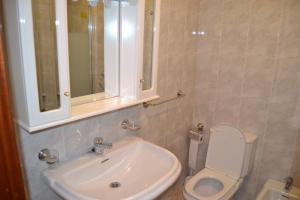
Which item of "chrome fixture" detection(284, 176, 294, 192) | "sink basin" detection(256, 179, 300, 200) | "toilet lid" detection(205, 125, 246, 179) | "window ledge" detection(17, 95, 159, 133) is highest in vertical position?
"window ledge" detection(17, 95, 159, 133)

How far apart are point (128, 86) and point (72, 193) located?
0.75 meters

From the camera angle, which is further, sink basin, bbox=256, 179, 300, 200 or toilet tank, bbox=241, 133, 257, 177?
toilet tank, bbox=241, 133, 257, 177

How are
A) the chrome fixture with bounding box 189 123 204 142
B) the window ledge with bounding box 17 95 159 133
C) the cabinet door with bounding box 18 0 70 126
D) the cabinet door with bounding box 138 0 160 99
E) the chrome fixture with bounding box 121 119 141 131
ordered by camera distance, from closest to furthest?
the cabinet door with bounding box 18 0 70 126 → the window ledge with bounding box 17 95 159 133 → the cabinet door with bounding box 138 0 160 99 → the chrome fixture with bounding box 121 119 141 131 → the chrome fixture with bounding box 189 123 204 142

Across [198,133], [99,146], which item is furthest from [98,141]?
[198,133]

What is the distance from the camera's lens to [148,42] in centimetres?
152

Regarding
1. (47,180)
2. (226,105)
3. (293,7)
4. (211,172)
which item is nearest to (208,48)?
(226,105)

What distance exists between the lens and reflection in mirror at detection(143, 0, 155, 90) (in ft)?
4.78

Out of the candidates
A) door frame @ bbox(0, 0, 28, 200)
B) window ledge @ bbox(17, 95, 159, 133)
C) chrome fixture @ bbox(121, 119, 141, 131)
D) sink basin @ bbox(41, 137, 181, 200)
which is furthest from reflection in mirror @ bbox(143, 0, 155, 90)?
door frame @ bbox(0, 0, 28, 200)

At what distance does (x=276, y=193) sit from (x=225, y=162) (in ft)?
1.49

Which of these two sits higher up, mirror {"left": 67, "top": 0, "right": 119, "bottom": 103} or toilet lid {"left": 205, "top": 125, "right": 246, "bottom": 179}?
mirror {"left": 67, "top": 0, "right": 119, "bottom": 103}

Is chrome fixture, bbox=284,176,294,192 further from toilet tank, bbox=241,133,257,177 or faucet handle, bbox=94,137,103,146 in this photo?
faucet handle, bbox=94,137,103,146

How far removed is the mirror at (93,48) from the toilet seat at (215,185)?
39.4 inches

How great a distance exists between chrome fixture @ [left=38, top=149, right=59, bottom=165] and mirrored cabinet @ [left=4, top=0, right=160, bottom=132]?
23 cm

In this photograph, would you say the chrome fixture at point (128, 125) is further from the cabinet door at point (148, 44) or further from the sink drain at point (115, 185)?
the sink drain at point (115, 185)
